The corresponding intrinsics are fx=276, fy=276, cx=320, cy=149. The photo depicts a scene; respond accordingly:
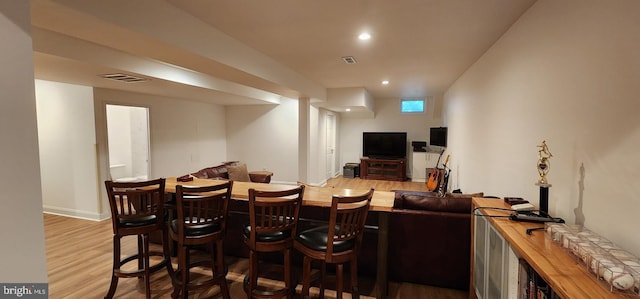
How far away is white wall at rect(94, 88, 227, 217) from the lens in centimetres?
461

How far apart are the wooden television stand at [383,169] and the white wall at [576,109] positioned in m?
5.21

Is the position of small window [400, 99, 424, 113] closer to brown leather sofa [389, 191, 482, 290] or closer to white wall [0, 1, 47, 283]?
brown leather sofa [389, 191, 482, 290]

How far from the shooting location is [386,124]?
8.70 m

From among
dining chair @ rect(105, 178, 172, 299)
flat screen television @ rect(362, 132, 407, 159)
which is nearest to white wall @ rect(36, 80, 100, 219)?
dining chair @ rect(105, 178, 172, 299)

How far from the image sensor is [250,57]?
3.32 metres

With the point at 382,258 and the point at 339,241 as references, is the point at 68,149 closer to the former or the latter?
the point at 339,241

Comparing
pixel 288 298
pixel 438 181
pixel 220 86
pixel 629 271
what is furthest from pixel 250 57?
pixel 438 181

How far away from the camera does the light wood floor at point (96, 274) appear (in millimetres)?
2512

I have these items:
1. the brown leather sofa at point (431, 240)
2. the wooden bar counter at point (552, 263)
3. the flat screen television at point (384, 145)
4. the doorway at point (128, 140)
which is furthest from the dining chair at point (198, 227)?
the flat screen television at point (384, 145)

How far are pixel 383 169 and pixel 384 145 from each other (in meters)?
0.74

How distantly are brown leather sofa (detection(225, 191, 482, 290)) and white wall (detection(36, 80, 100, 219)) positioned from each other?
4.12m

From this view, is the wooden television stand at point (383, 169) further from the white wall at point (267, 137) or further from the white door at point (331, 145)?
the white wall at point (267, 137)

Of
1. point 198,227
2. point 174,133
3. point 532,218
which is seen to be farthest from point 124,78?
point 532,218

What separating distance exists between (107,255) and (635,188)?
458cm
